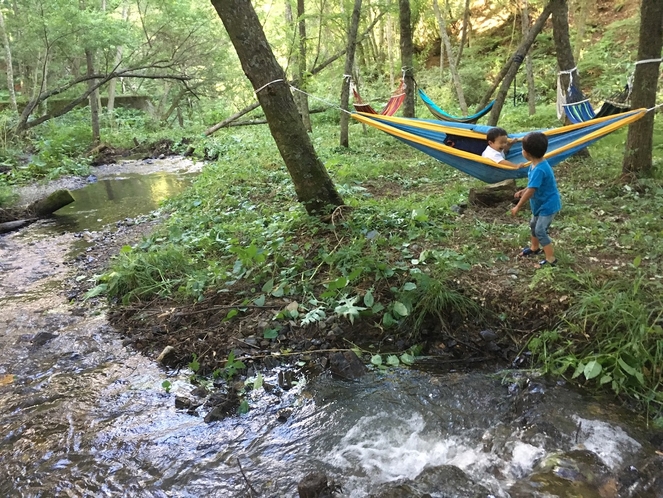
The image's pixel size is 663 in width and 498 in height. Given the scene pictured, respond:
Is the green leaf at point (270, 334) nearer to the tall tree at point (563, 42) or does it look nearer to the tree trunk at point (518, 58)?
the tree trunk at point (518, 58)

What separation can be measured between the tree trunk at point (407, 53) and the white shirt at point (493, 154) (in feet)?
11.6

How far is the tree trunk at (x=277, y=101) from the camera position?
3.13 meters

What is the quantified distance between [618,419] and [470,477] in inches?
28.4

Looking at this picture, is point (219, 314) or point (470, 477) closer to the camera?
point (470, 477)

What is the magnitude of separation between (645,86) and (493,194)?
58.7 inches

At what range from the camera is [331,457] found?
1938 millimetres

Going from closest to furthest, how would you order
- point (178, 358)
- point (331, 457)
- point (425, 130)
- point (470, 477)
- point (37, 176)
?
point (470, 477) → point (331, 457) → point (178, 358) → point (425, 130) → point (37, 176)

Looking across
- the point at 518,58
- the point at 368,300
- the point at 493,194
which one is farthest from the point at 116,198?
the point at 518,58

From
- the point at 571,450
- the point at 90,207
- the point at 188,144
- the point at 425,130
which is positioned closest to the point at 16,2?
the point at 188,144

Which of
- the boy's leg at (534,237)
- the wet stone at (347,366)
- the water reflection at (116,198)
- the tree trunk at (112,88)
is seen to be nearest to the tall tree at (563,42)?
the boy's leg at (534,237)

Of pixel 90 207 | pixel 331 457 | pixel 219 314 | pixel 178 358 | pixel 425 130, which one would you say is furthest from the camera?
pixel 90 207

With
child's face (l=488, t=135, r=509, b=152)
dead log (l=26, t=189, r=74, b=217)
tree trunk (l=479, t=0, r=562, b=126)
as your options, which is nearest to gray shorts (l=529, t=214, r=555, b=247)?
child's face (l=488, t=135, r=509, b=152)

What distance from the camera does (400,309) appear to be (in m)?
2.53

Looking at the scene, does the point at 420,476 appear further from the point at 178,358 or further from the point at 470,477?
the point at 178,358
